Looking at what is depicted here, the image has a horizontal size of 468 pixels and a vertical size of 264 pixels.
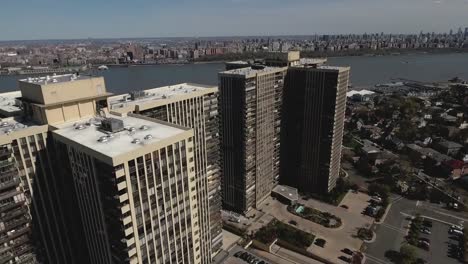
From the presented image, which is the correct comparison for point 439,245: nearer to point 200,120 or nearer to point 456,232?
point 456,232

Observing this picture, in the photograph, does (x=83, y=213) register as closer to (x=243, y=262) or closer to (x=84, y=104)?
(x=84, y=104)

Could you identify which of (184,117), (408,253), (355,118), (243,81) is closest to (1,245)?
(184,117)

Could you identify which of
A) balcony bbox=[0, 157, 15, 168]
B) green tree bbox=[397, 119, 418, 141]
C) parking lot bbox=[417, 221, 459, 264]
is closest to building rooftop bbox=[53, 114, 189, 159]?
balcony bbox=[0, 157, 15, 168]

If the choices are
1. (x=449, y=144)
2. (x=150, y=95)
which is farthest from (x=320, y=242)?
(x=449, y=144)

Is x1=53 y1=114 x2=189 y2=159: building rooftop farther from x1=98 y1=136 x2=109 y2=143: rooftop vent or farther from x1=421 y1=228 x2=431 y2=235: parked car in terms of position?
x1=421 y1=228 x2=431 y2=235: parked car

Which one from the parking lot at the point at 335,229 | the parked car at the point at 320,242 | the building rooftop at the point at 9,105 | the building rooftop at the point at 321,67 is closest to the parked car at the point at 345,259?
the parking lot at the point at 335,229

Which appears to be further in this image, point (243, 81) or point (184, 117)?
point (243, 81)
